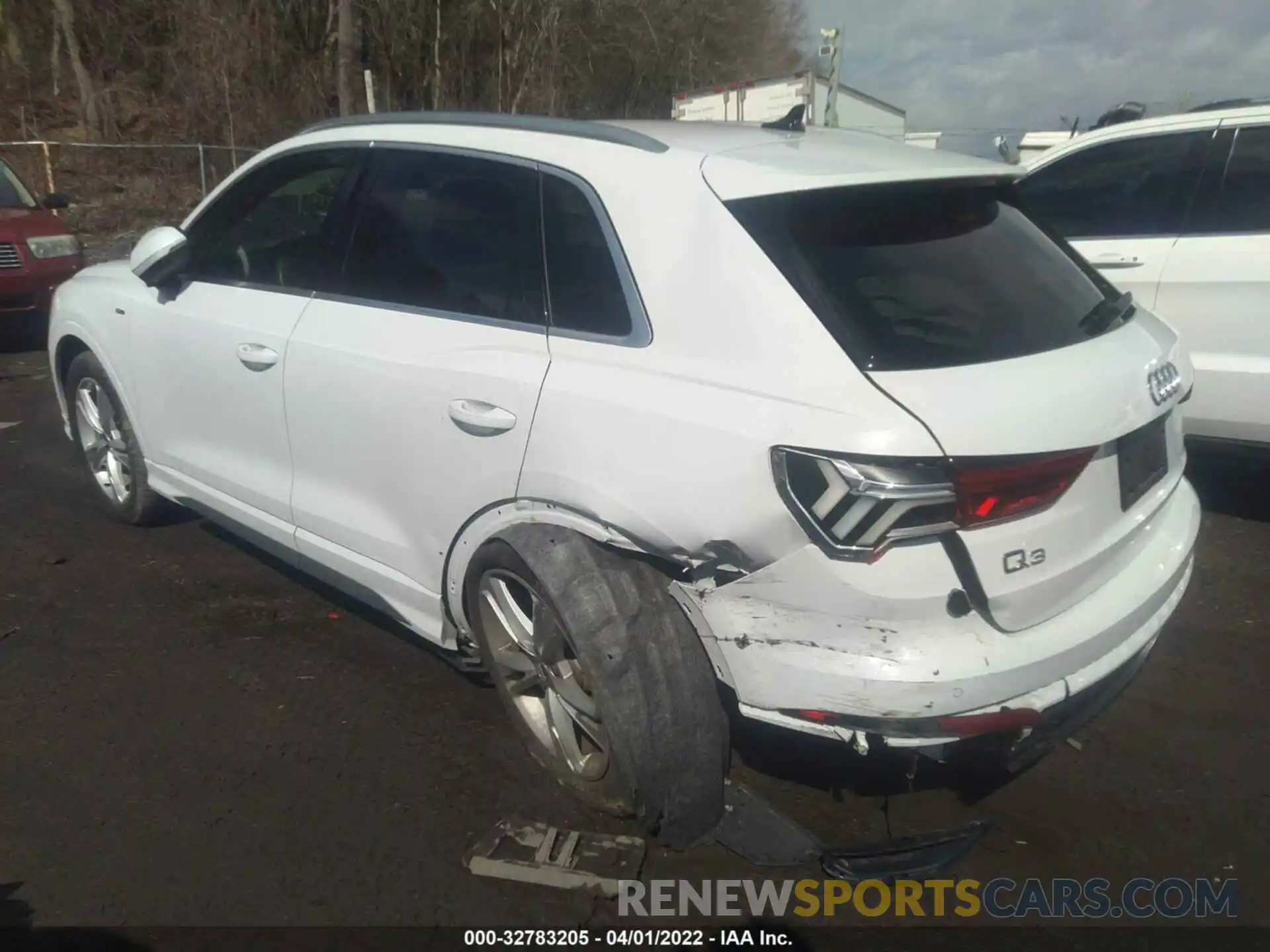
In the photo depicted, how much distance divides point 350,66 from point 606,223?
13.7 meters

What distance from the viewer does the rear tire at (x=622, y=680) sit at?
2.68 m

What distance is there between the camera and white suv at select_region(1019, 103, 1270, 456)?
15.9 feet

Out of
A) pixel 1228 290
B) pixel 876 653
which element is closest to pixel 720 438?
Answer: pixel 876 653

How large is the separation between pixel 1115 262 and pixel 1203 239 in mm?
398

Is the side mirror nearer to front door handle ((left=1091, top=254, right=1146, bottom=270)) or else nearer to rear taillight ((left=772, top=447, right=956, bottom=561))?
rear taillight ((left=772, top=447, right=956, bottom=561))

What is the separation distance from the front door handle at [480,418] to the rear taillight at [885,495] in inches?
33.0

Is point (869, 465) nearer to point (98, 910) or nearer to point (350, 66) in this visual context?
point (98, 910)

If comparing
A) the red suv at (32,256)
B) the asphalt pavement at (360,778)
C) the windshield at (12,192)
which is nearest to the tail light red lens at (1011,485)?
the asphalt pavement at (360,778)

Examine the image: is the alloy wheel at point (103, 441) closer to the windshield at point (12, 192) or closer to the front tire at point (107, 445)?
the front tire at point (107, 445)

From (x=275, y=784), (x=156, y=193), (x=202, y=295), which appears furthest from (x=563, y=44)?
(x=275, y=784)

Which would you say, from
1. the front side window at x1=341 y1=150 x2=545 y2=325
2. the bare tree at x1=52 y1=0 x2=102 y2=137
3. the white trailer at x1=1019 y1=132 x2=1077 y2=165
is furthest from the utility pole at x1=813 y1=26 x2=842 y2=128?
the bare tree at x1=52 y1=0 x2=102 y2=137

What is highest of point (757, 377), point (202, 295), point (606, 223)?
point (606, 223)

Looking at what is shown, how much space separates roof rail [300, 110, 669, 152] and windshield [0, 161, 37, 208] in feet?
24.9

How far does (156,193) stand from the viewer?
1914 cm
